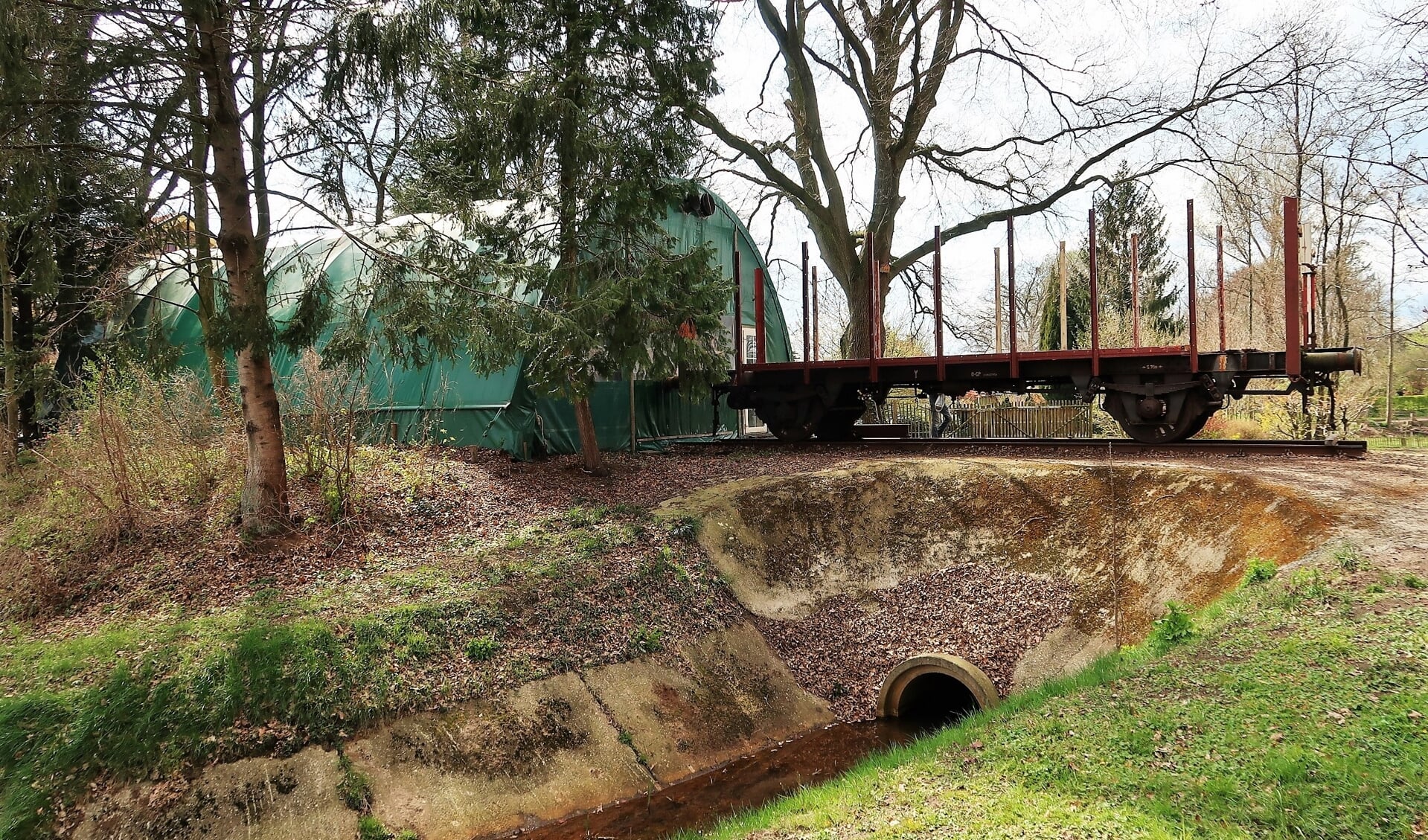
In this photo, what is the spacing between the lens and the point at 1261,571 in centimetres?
654

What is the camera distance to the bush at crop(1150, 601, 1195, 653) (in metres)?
6.01

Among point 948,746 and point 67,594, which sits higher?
point 67,594

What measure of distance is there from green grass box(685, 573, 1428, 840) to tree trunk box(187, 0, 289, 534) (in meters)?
5.27

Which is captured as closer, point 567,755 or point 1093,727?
point 1093,727

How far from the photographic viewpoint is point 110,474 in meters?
7.30

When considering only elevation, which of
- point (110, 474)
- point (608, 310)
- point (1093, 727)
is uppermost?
point (608, 310)

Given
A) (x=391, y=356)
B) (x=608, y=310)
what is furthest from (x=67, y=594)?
(x=608, y=310)

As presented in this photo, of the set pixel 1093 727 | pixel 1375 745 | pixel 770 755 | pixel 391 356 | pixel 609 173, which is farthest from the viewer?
pixel 609 173

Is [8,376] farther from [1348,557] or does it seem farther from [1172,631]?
[1348,557]

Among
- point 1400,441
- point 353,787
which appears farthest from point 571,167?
point 1400,441

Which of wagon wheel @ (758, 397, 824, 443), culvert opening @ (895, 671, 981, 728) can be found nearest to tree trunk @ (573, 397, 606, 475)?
wagon wheel @ (758, 397, 824, 443)

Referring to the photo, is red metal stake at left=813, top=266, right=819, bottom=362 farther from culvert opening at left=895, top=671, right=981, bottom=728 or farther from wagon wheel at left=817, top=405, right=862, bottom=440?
culvert opening at left=895, top=671, right=981, bottom=728

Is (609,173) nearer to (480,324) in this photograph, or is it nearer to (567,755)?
(480,324)

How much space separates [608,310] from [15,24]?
524 cm
